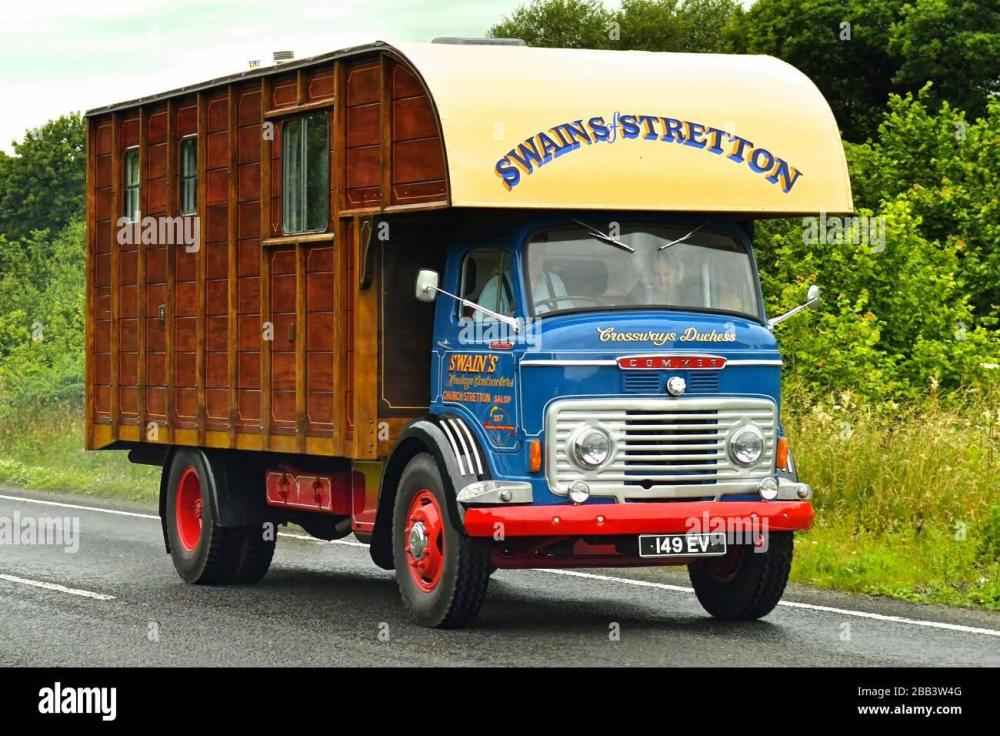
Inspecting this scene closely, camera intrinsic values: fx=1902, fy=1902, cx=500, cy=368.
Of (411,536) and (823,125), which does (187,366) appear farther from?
(823,125)

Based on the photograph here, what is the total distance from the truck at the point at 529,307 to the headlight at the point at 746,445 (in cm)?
1

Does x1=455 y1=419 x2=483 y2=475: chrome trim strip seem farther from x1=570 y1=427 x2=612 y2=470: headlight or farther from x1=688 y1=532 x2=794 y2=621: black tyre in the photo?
x1=688 y1=532 x2=794 y2=621: black tyre

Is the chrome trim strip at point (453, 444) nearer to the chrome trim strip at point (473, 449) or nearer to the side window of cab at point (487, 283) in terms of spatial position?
the chrome trim strip at point (473, 449)

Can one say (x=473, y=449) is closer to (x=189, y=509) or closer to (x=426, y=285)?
(x=426, y=285)

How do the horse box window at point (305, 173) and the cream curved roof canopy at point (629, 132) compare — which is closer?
the cream curved roof canopy at point (629, 132)

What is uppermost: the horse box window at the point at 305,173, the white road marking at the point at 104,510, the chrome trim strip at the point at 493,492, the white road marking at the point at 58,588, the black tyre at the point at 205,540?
the horse box window at the point at 305,173

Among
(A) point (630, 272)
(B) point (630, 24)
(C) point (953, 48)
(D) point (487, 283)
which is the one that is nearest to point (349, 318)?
(D) point (487, 283)

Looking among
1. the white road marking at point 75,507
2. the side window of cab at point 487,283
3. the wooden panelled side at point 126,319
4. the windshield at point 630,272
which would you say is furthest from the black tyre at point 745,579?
the white road marking at point 75,507

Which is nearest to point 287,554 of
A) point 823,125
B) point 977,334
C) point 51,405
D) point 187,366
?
point 187,366

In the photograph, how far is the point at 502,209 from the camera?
452 inches

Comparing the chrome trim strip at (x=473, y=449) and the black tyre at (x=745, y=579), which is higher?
the chrome trim strip at (x=473, y=449)

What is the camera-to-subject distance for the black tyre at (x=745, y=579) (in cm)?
1148
